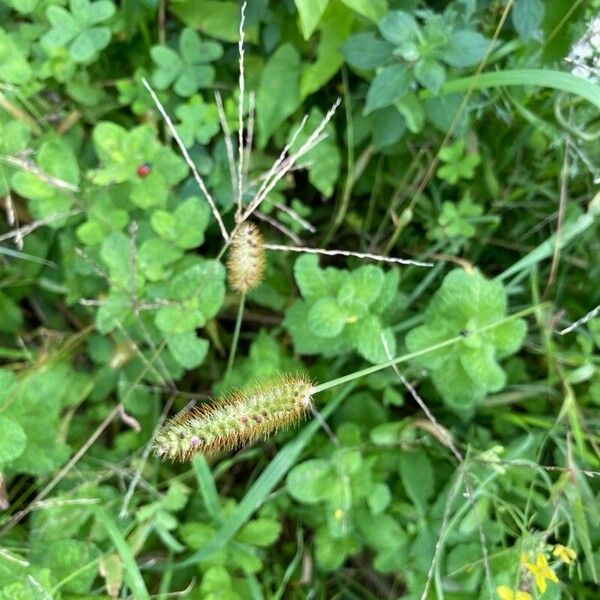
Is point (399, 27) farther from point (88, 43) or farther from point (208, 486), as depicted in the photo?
point (208, 486)

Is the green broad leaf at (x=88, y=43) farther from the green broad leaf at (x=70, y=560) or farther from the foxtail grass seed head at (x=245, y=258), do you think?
the green broad leaf at (x=70, y=560)

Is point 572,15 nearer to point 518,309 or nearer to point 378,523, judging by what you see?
point 518,309

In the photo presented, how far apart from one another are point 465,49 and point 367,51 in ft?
0.71

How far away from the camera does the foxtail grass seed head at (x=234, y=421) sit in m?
1.16

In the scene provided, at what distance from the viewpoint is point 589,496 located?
1.65m

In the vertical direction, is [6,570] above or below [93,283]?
below

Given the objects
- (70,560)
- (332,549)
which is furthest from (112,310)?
(332,549)

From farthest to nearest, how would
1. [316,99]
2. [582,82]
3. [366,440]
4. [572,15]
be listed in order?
1. [316,99]
2. [366,440]
3. [572,15]
4. [582,82]

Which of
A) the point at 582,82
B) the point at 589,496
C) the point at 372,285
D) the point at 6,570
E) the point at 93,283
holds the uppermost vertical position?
the point at 582,82

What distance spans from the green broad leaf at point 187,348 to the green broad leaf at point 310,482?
353 mm

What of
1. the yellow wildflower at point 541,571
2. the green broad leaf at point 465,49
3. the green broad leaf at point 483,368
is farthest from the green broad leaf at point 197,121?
the yellow wildflower at point 541,571

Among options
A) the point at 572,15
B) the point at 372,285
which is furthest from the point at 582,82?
the point at 372,285

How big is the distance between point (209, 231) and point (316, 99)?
1.56 ft

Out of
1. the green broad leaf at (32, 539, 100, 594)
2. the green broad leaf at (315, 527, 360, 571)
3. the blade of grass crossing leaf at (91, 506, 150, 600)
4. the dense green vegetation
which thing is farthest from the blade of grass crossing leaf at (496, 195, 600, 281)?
the green broad leaf at (32, 539, 100, 594)
